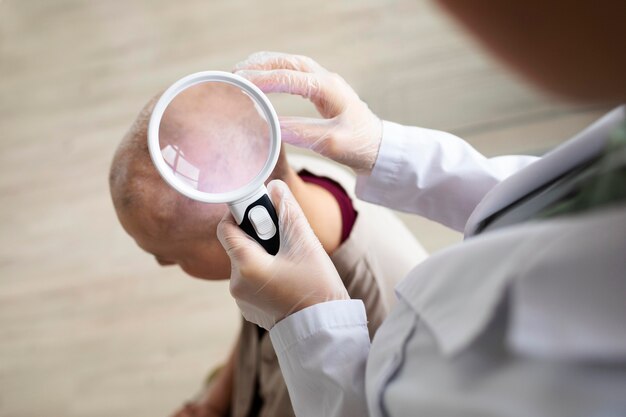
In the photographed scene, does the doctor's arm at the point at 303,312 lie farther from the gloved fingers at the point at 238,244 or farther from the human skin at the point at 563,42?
the human skin at the point at 563,42

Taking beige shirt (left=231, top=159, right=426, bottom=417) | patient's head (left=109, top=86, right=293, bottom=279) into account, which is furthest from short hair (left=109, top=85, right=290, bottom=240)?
beige shirt (left=231, top=159, right=426, bottom=417)

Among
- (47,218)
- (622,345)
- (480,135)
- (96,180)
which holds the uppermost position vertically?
(622,345)

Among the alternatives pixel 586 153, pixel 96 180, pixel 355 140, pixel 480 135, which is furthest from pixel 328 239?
pixel 96 180

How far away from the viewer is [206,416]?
1.33 meters

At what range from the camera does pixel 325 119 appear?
3.13ft

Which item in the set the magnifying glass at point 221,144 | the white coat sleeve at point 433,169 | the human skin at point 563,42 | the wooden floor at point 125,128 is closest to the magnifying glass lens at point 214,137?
the magnifying glass at point 221,144

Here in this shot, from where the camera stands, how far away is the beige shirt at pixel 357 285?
1.08m

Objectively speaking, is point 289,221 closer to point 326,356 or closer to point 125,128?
point 326,356

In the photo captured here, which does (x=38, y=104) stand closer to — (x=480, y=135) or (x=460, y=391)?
(x=480, y=135)

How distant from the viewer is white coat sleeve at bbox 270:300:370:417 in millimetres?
720

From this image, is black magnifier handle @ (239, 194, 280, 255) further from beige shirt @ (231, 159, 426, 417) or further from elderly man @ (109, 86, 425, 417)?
beige shirt @ (231, 159, 426, 417)

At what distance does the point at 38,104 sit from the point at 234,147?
1.37 m

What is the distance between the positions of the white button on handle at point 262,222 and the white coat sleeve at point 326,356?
0.12 meters

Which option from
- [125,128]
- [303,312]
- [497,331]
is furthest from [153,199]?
[125,128]
